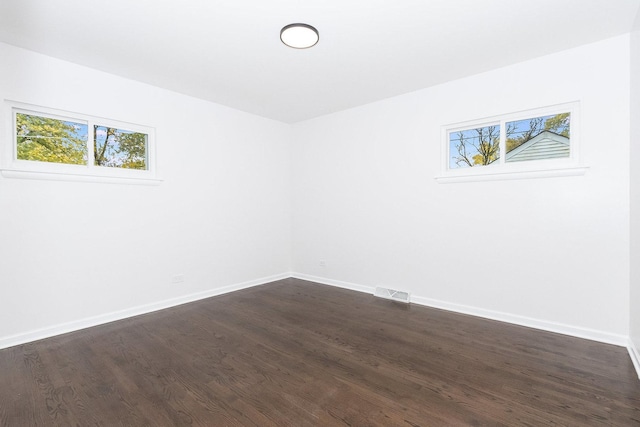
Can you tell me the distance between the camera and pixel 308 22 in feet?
7.91

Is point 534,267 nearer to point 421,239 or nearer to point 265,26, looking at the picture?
point 421,239

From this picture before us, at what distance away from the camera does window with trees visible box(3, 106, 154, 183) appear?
9.27 ft

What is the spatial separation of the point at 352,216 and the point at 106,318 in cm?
328

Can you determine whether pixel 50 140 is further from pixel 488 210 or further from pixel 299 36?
pixel 488 210

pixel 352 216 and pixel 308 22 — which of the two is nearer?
pixel 308 22

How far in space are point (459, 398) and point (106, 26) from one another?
3845mm

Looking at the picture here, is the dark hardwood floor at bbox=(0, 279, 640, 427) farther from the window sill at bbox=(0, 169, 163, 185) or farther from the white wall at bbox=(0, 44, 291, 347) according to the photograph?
the window sill at bbox=(0, 169, 163, 185)

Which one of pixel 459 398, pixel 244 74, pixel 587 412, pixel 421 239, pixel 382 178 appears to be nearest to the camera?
pixel 587 412

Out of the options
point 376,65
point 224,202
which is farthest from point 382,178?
point 224,202

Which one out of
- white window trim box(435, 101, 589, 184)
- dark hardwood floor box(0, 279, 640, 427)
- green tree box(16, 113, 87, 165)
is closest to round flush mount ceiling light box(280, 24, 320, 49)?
white window trim box(435, 101, 589, 184)

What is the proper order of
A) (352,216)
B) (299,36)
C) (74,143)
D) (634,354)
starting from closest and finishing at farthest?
(634,354)
(299,36)
(74,143)
(352,216)

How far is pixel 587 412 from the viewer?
1772 millimetres

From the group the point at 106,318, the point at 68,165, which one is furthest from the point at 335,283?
the point at 68,165

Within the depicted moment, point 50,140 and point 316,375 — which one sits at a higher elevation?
point 50,140
